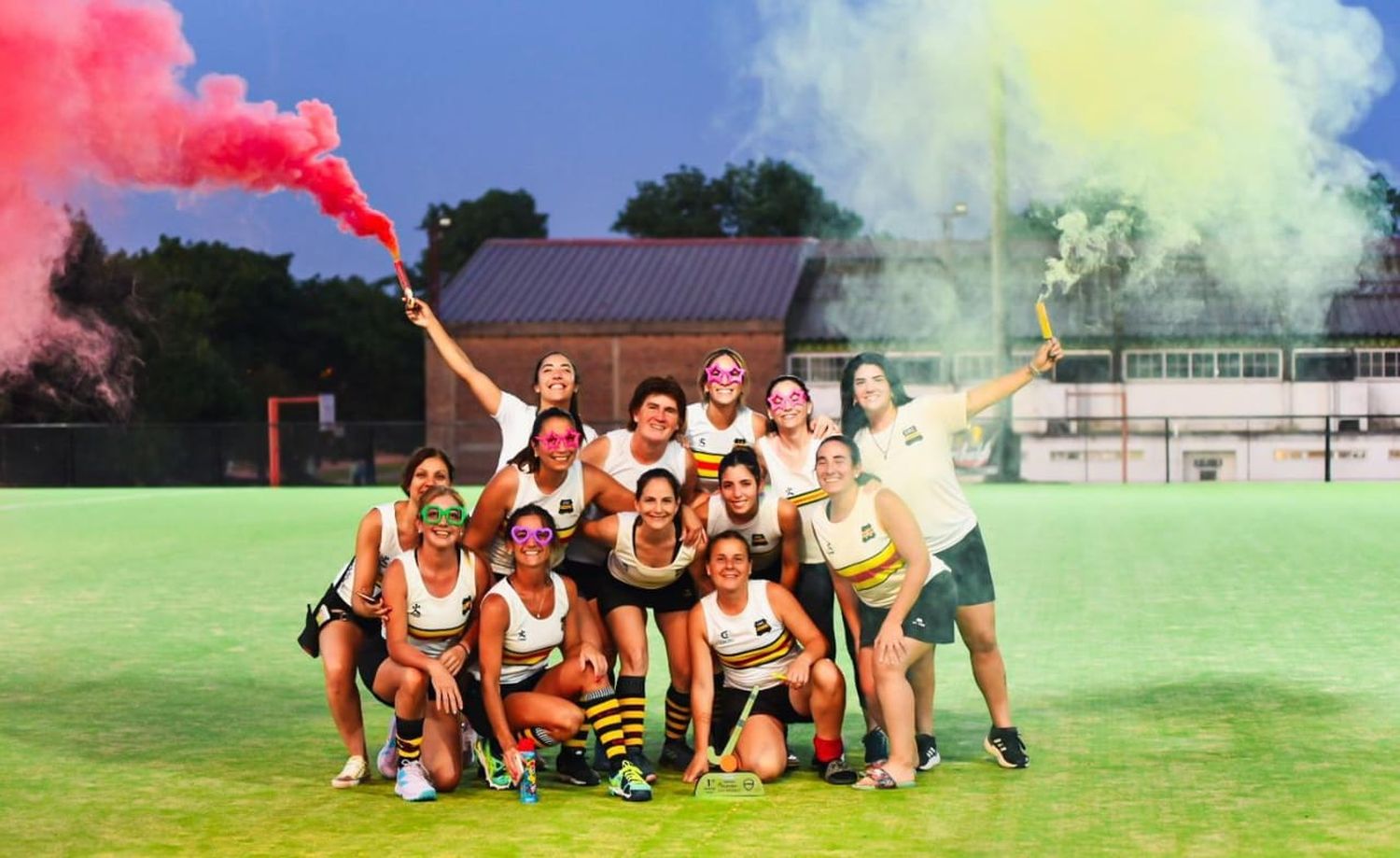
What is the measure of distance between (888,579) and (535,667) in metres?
1.62

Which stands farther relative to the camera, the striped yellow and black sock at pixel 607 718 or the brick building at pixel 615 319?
the brick building at pixel 615 319

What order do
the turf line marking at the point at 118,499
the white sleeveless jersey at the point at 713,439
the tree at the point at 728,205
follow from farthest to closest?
the tree at the point at 728,205, the turf line marking at the point at 118,499, the white sleeveless jersey at the point at 713,439

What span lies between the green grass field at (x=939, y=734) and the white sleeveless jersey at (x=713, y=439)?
1.51 meters

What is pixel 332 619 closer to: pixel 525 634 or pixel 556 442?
pixel 525 634

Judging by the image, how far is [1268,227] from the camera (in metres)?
28.6

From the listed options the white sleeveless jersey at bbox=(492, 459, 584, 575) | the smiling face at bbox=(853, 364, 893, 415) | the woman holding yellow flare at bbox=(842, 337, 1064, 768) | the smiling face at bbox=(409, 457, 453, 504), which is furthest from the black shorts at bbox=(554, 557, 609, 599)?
the smiling face at bbox=(853, 364, 893, 415)

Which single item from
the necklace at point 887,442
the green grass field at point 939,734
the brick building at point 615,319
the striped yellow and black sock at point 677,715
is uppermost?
the brick building at point 615,319

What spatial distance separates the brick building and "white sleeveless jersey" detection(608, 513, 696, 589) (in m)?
40.4

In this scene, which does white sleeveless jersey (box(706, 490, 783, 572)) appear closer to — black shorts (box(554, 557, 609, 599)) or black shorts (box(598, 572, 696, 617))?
black shorts (box(598, 572, 696, 617))

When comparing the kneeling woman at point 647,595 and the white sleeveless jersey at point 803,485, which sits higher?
the white sleeveless jersey at point 803,485

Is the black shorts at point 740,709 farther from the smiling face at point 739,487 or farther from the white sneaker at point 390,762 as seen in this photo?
the white sneaker at point 390,762

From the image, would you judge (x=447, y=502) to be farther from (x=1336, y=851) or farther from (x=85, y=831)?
(x=1336, y=851)

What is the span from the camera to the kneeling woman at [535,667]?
784cm

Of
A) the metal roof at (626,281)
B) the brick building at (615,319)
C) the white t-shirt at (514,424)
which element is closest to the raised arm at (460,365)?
the white t-shirt at (514,424)
